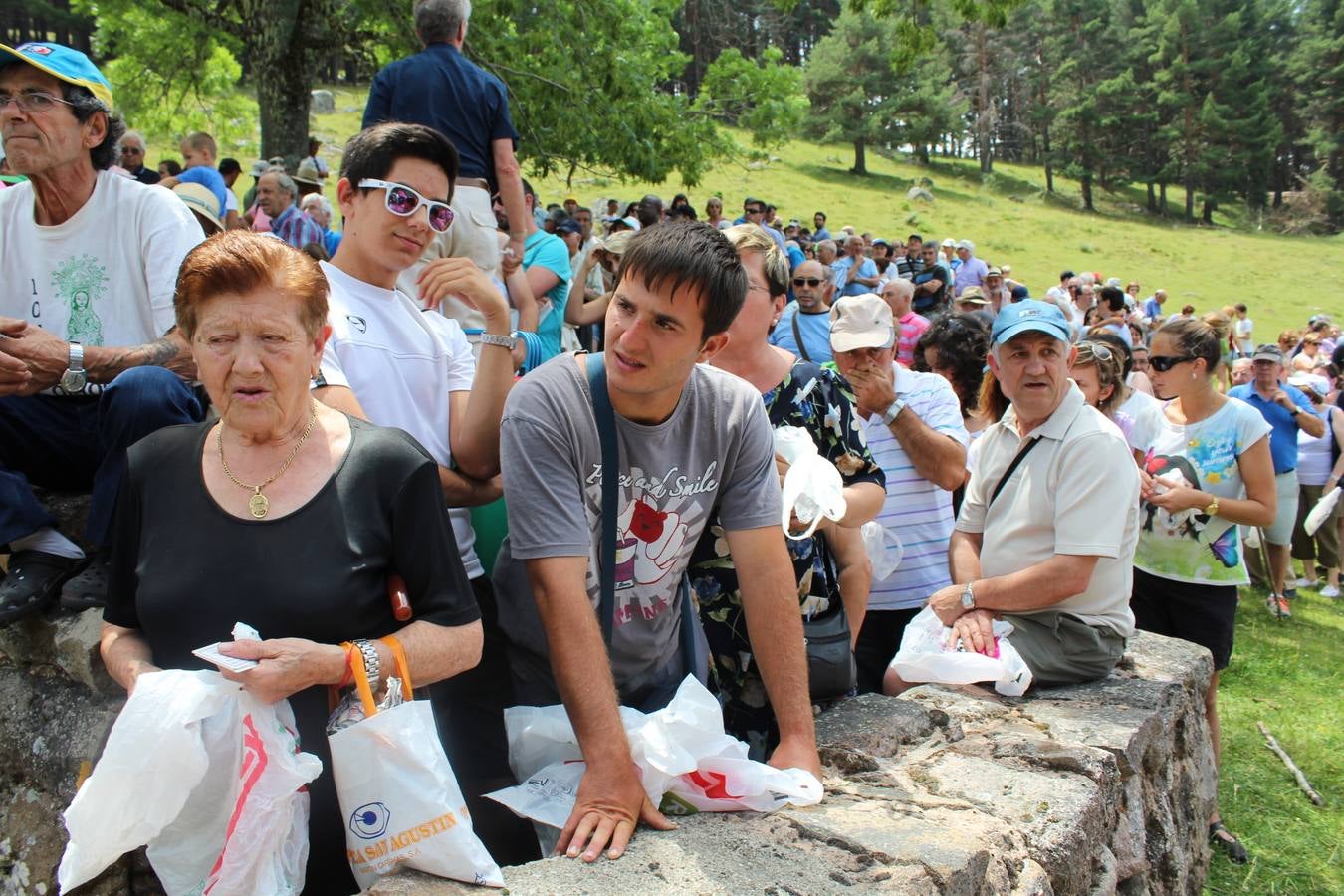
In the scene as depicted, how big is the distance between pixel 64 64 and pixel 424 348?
126 cm

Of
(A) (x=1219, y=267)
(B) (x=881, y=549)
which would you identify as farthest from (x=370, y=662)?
(A) (x=1219, y=267)

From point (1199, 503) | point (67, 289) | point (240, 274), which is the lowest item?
point (1199, 503)

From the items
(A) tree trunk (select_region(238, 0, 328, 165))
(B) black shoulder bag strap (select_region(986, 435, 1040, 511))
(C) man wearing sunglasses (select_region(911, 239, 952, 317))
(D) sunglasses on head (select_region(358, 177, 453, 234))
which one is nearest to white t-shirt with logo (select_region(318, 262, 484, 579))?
(D) sunglasses on head (select_region(358, 177, 453, 234))

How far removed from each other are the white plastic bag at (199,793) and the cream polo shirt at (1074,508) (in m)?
2.47

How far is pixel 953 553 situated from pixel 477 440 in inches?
74.7

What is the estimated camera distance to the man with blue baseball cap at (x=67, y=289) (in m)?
2.63

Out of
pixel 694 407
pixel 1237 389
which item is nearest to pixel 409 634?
pixel 694 407

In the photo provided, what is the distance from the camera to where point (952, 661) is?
3.26 meters

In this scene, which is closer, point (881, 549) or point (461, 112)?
point (881, 549)

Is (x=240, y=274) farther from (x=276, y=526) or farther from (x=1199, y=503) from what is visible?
(x=1199, y=503)

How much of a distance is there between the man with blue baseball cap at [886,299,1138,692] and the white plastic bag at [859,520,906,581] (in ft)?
0.78

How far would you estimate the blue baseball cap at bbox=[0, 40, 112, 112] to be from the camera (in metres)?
2.70

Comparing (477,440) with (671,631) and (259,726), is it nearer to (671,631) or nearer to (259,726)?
(671,631)

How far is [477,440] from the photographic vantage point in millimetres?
2736
